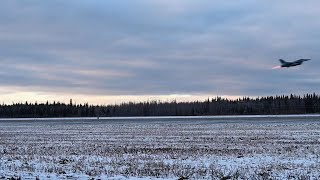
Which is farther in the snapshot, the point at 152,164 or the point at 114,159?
the point at 114,159

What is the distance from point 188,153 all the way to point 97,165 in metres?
6.61

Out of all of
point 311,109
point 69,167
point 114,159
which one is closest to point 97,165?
point 69,167

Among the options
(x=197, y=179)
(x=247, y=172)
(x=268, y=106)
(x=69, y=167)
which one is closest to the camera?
(x=197, y=179)

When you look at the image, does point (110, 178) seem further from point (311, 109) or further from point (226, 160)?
point (311, 109)

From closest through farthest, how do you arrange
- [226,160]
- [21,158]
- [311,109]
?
[226,160], [21,158], [311,109]

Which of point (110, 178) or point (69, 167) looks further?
point (69, 167)

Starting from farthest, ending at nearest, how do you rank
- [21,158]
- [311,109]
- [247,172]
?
[311,109]
[21,158]
[247,172]

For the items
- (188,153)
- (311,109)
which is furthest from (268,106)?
(188,153)

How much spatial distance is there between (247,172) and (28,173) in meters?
7.97

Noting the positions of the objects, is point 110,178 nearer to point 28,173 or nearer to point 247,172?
point 28,173

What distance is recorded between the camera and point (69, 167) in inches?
823

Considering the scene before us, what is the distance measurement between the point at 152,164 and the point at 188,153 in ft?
17.7

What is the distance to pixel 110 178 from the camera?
17.2 m

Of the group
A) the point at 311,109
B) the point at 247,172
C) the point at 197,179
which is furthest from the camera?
the point at 311,109
